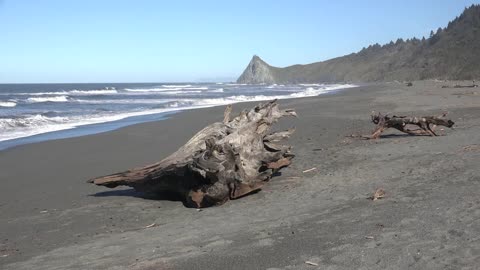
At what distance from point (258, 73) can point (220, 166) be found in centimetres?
18656

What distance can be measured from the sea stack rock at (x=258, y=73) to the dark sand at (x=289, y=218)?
6997 inches

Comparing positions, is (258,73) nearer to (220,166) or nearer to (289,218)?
(220,166)

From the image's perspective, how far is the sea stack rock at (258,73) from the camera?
188488 millimetres

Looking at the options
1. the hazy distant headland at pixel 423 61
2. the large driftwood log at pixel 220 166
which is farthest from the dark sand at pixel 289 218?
the hazy distant headland at pixel 423 61

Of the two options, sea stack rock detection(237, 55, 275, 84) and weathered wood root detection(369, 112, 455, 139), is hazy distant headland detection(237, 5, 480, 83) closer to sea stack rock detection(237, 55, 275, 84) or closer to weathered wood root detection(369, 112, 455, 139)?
sea stack rock detection(237, 55, 275, 84)

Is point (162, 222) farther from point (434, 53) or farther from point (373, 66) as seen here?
point (373, 66)

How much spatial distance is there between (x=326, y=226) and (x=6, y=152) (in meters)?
10.6

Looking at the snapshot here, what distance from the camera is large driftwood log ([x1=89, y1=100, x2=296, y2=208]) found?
22.1 feet

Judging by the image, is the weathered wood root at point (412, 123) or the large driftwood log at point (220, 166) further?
the weathered wood root at point (412, 123)

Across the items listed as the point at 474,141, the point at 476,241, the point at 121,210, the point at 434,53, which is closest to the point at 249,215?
the point at 121,210

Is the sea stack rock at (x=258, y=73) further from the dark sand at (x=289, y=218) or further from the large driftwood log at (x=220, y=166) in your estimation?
the large driftwood log at (x=220, y=166)

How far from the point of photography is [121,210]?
22.8 feet

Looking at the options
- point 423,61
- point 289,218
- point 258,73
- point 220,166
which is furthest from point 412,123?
point 258,73

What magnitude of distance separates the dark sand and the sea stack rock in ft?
Result: 583
